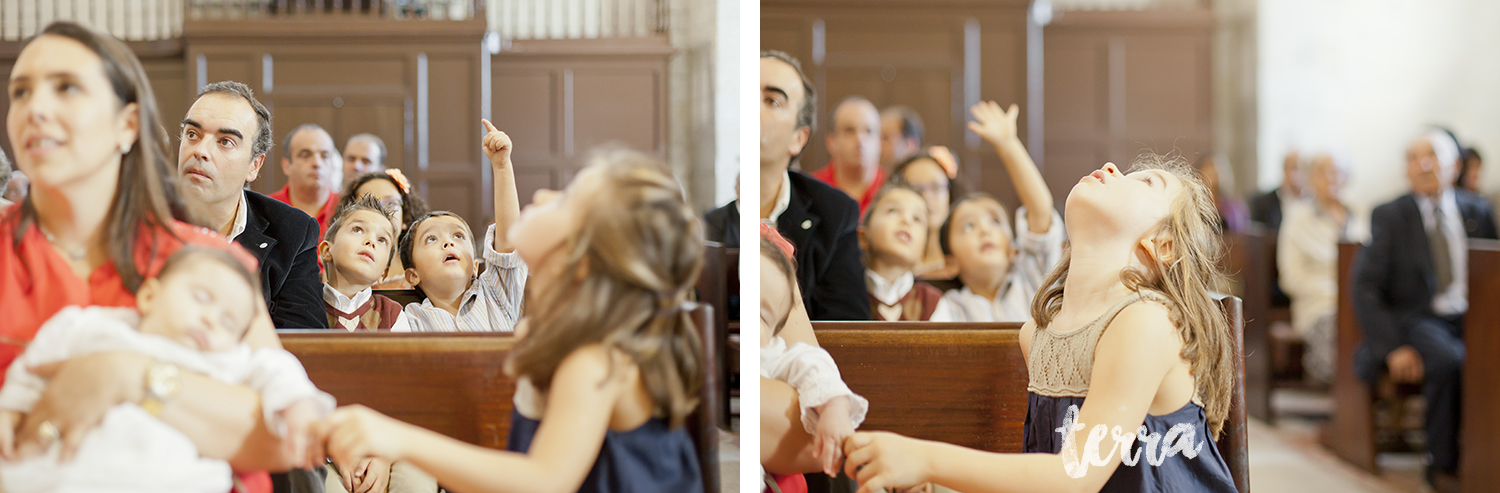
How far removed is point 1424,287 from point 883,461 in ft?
8.33

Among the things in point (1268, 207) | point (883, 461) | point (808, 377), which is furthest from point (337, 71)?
point (1268, 207)

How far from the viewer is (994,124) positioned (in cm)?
125

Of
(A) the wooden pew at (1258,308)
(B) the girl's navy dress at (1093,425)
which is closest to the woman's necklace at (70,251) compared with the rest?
(B) the girl's navy dress at (1093,425)

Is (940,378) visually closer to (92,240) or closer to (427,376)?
(427,376)

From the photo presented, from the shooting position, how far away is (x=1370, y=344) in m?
2.81

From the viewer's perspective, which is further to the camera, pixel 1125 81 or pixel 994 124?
pixel 1125 81

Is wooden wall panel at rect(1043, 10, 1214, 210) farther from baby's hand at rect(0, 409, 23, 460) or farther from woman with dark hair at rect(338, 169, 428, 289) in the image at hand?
baby's hand at rect(0, 409, 23, 460)

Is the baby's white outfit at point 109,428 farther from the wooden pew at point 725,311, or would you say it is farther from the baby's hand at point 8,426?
the wooden pew at point 725,311

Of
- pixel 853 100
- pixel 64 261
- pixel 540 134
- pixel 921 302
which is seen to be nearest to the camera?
pixel 64 261

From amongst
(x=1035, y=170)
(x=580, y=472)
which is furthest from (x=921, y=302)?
(x=580, y=472)

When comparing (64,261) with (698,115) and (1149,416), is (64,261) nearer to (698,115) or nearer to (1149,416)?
(698,115)

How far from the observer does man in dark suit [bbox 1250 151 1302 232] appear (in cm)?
381

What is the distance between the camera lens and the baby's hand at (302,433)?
829 mm

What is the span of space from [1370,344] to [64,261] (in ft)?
10.5
